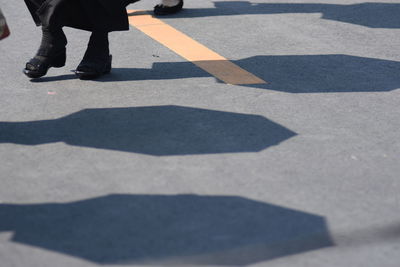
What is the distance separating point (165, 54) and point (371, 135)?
197 cm

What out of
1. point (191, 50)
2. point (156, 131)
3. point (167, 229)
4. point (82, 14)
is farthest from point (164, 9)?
point (167, 229)

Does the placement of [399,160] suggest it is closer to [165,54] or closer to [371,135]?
[371,135]

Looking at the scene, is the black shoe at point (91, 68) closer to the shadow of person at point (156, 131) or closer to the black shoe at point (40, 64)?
the black shoe at point (40, 64)

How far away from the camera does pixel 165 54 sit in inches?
214

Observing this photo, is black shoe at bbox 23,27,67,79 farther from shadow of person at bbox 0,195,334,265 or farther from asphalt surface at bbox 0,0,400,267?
shadow of person at bbox 0,195,334,265

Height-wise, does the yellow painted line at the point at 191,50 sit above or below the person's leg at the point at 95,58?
below

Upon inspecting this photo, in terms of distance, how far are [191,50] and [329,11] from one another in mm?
1830

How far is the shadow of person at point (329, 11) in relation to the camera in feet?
21.2

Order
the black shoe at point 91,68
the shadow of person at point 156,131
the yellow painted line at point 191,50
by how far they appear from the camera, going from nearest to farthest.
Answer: the shadow of person at point 156,131
the black shoe at point 91,68
the yellow painted line at point 191,50

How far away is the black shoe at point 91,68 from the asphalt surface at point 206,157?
0.21 feet

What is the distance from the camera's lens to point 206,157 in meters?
3.59

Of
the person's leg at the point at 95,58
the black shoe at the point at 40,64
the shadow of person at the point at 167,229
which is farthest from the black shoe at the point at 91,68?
the shadow of person at the point at 167,229

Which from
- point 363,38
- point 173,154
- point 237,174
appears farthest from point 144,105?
point 363,38

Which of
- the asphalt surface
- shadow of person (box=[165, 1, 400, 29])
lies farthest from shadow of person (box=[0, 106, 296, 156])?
shadow of person (box=[165, 1, 400, 29])
